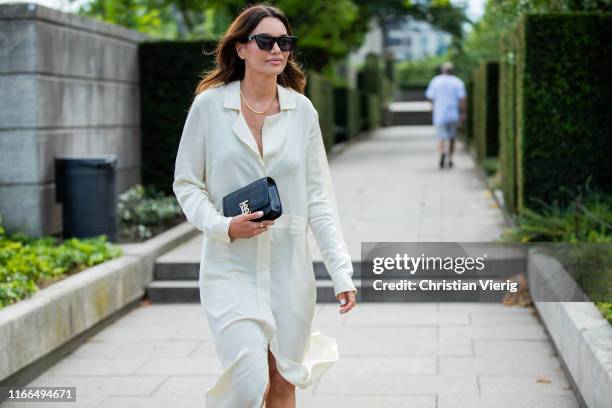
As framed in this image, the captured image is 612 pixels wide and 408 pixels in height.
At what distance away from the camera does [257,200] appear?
12.2 feet

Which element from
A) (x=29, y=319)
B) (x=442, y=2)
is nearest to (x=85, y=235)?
(x=29, y=319)

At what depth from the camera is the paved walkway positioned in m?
5.88

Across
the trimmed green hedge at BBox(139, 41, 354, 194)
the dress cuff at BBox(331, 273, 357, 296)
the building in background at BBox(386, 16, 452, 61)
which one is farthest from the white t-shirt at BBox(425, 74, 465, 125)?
the building in background at BBox(386, 16, 452, 61)

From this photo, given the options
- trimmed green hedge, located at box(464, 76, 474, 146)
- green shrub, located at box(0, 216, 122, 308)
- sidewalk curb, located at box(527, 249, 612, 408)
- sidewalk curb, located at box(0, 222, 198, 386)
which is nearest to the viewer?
sidewalk curb, located at box(527, 249, 612, 408)

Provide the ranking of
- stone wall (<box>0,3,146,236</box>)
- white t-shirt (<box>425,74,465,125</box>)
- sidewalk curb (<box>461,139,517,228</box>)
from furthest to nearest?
white t-shirt (<box>425,74,465,125</box>), sidewalk curb (<box>461,139,517,228</box>), stone wall (<box>0,3,146,236</box>)

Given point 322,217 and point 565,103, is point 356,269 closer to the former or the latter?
point 565,103

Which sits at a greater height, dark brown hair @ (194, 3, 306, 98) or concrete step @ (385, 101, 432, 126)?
dark brown hair @ (194, 3, 306, 98)

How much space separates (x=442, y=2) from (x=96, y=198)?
1004cm

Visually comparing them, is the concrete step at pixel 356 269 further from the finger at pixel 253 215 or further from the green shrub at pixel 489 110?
the green shrub at pixel 489 110

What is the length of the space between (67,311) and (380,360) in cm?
208

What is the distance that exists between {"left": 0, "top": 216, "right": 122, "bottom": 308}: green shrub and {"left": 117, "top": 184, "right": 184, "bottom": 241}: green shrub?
99 cm

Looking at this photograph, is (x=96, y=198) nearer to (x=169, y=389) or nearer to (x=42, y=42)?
(x=42, y=42)

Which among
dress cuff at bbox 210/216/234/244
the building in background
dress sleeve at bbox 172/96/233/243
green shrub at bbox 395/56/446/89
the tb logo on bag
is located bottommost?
dress cuff at bbox 210/216/234/244

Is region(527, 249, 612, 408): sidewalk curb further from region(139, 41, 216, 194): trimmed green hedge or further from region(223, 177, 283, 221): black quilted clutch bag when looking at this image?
region(139, 41, 216, 194): trimmed green hedge
